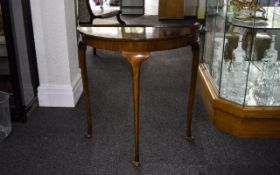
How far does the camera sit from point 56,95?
296 cm

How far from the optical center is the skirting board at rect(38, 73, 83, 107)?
9.69 ft

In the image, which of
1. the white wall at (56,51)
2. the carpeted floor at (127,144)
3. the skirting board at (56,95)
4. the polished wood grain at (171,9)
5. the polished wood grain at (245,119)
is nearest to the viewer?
the carpeted floor at (127,144)

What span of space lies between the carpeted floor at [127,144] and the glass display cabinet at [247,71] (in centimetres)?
13

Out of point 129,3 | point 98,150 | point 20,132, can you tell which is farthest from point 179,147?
point 129,3

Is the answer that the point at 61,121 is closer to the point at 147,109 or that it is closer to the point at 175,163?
the point at 147,109

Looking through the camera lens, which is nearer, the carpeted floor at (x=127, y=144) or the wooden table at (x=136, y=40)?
the wooden table at (x=136, y=40)

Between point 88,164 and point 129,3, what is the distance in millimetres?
6126

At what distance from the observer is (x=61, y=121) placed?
2721 millimetres

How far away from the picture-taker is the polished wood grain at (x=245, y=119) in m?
2.40

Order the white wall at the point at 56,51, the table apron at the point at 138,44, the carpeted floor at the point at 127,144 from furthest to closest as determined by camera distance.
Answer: the white wall at the point at 56,51
the carpeted floor at the point at 127,144
the table apron at the point at 138,44

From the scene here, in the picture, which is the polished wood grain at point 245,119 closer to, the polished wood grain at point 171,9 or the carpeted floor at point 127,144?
the carpeted floor at point 127,144

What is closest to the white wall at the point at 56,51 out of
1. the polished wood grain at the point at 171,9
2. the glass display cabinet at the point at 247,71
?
the glass display cabinet at the point at 247,71

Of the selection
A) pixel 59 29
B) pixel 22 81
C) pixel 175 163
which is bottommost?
pixel 175 163

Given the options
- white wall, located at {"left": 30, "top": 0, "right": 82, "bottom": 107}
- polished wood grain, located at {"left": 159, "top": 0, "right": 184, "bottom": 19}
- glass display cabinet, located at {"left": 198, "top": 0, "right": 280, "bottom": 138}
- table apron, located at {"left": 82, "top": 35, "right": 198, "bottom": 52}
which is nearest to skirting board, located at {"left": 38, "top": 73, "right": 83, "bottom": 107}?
white wall, located at {"left": 30, "top": 0, "right": 82, "bottom": 107}
